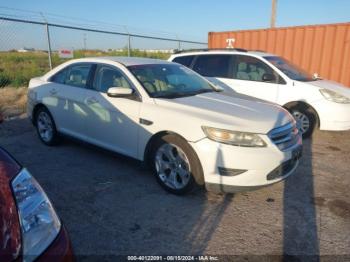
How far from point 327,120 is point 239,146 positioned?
3485 millimetres

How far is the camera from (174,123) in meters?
3.48

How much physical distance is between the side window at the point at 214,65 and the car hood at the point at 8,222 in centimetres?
584

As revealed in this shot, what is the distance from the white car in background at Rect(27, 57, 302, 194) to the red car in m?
1.90

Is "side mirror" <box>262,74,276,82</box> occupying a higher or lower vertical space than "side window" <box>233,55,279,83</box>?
lower

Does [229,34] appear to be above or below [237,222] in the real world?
above

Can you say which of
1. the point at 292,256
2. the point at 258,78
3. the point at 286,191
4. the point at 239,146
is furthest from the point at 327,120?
the point at 292,256

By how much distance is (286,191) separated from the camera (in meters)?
3.86

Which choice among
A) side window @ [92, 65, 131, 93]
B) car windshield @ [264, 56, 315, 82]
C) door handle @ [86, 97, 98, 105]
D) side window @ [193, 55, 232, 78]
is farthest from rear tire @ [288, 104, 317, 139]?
door handle @ [86, 97, 98, 105]

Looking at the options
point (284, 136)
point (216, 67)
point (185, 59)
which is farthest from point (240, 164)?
point (185, 59)

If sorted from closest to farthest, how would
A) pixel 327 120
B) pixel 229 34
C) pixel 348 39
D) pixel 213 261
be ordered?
pixel 213 261, pixel 327 120, pixel 348 39, pixel 229 34

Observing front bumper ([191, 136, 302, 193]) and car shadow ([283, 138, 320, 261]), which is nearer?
car shadow ([283, 138, 320, 261])

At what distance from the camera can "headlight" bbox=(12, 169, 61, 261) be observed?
4.62 feet

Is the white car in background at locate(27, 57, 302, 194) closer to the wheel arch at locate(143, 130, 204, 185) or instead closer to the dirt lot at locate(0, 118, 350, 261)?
the wheel arch at locate(143, 130, 204, 185)

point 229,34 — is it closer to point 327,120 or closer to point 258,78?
point 258,78
